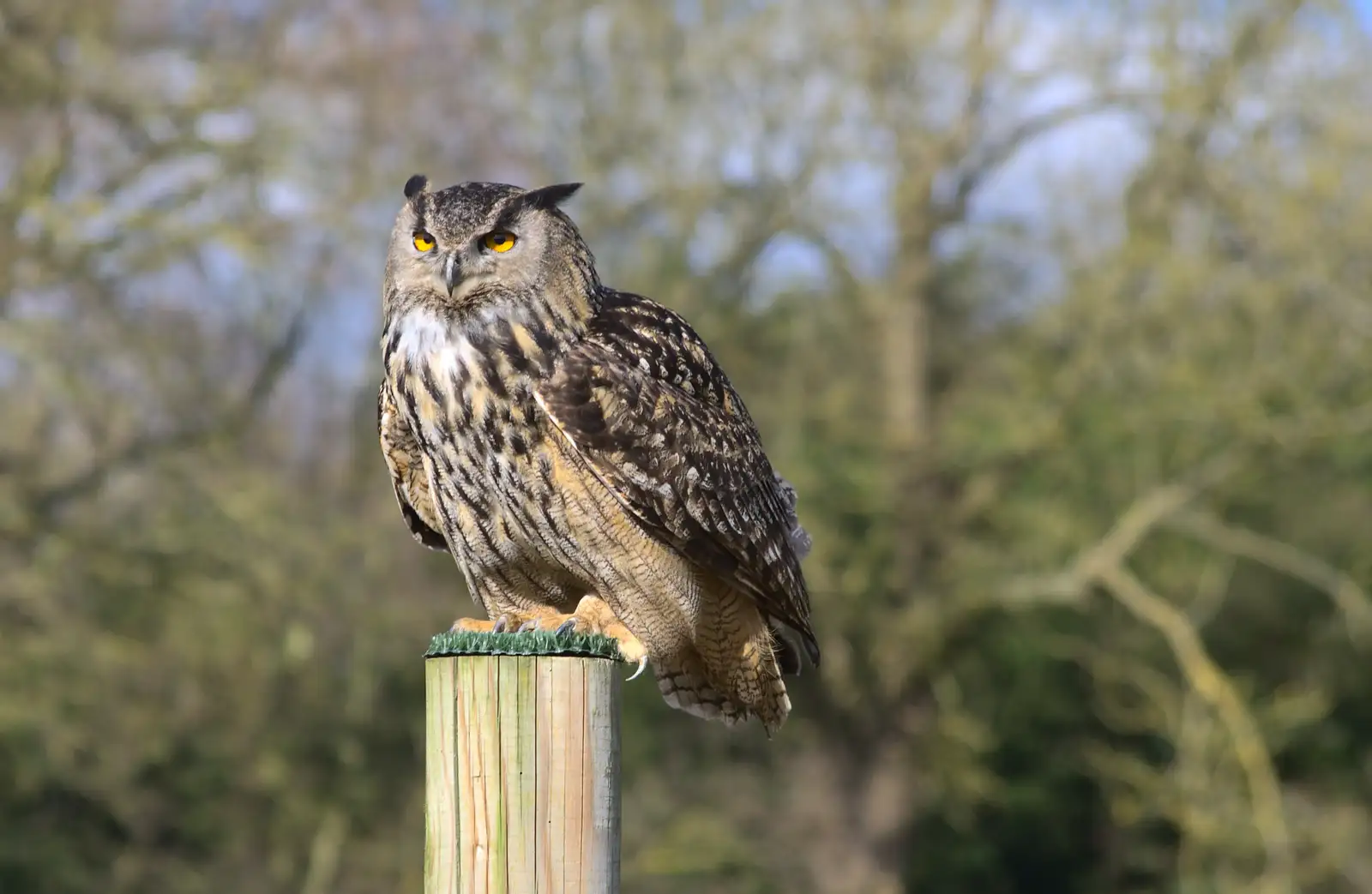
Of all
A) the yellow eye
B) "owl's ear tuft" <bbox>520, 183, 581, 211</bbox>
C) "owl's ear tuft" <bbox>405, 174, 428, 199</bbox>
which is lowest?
the yellow eye

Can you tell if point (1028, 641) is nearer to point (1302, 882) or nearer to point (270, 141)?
point (1302, 882)

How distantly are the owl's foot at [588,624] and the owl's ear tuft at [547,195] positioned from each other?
81cm

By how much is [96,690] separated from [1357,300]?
7.67 meters

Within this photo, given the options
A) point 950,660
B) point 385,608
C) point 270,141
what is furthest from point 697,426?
point 950,660

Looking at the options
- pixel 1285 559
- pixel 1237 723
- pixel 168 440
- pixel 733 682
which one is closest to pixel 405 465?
pixel 733 682

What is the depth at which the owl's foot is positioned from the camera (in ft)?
11.6

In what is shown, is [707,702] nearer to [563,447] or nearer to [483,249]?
[563,447]

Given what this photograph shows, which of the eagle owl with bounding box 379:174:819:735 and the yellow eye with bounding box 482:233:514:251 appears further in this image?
the yellow eye with bounding box 482:233:514:251

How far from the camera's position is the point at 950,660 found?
516 inches

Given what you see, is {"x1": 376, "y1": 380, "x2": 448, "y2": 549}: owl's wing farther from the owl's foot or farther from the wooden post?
the wooden post

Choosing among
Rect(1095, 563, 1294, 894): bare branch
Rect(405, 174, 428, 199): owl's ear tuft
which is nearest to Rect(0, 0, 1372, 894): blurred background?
Rect(1095, 563, 1294, 894): bare branch

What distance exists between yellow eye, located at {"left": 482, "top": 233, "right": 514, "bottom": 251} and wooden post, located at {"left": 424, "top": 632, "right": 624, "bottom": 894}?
114 cm

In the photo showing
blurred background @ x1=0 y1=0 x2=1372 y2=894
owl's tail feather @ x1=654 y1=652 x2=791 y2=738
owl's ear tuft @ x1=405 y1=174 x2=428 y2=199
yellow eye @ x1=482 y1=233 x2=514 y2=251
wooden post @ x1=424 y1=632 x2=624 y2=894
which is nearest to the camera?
wooden post @ x1=424 y1=632 x2=624 y2=894

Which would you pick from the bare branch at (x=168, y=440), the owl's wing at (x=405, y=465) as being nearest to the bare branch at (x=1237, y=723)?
the bare branch at (x=168, y=440)
